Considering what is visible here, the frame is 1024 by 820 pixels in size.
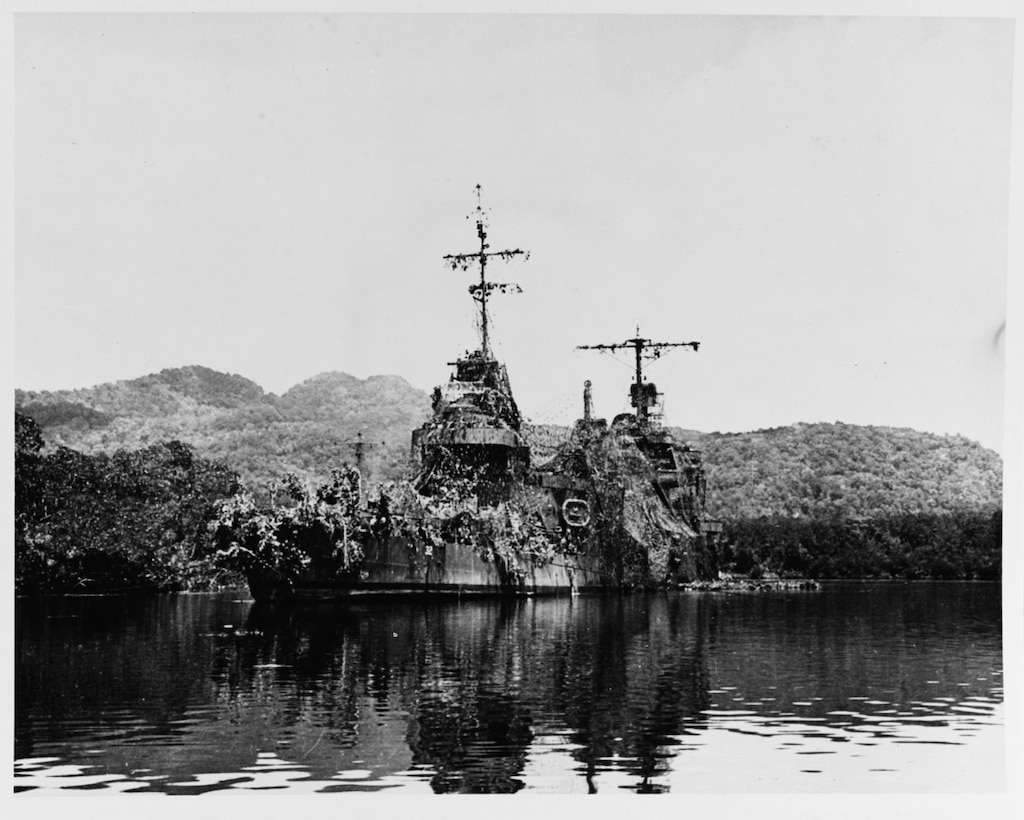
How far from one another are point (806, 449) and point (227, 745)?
3509cm

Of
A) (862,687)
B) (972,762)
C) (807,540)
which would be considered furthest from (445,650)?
(807,540)

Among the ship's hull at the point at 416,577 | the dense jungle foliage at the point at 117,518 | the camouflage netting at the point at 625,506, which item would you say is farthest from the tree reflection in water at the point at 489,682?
the camouflage netting at the point at 625,506

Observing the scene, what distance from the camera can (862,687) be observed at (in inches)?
736

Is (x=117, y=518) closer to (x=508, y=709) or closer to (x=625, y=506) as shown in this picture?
(x=625, y=506)

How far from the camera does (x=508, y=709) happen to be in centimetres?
1659

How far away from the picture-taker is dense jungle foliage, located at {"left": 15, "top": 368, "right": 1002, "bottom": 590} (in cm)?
3803

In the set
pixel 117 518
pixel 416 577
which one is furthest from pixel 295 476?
pixel 117 518

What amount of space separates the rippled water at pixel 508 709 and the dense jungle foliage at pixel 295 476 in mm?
8176

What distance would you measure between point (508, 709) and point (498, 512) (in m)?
28.0

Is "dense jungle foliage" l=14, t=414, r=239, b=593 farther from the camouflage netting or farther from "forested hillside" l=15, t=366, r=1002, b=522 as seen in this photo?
the camouflage netting

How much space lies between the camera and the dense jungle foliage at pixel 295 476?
1497 inches

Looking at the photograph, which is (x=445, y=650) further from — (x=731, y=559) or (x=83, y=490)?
(x=731, y=559)

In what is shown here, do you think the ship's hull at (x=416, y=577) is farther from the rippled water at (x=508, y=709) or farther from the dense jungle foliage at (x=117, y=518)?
the rippled water at (x=508, y=709)

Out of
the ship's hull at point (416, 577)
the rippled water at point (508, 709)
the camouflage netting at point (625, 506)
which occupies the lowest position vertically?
the rippled water at point (508, 709)
